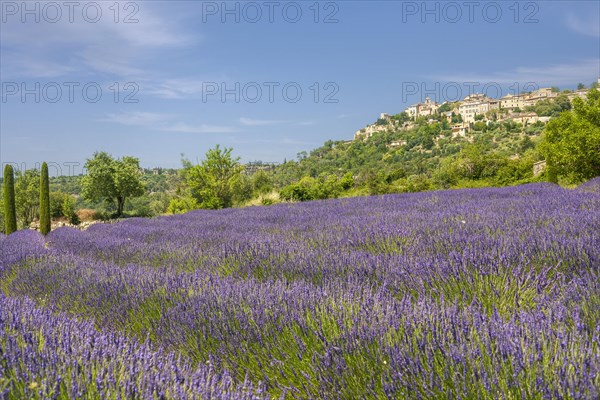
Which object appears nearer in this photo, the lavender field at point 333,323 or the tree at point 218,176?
the lavender field at point 333,323

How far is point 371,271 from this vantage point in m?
2.72

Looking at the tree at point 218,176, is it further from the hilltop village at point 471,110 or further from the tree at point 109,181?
the hilltop village at point 471,110

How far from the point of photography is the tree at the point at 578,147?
13578 mm

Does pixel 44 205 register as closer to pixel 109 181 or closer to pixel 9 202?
pixel 9 202

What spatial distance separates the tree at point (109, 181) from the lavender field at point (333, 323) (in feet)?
A: 96.6

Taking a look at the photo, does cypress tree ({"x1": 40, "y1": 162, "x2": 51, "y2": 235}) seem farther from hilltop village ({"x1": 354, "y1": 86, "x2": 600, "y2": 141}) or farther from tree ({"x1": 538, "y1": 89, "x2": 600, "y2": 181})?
hilltop village ({"x1": 354, "y1": 86, "x2": 600, "y2": 141})

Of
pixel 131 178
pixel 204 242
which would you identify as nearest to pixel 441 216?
pixel 204 242

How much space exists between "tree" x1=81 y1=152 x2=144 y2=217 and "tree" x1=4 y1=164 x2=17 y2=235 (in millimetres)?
13344

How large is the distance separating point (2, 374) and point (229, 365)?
34.7 inches

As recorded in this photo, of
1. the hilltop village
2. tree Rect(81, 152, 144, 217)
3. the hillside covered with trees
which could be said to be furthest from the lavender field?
the hilltop village

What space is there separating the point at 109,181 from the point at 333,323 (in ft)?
107

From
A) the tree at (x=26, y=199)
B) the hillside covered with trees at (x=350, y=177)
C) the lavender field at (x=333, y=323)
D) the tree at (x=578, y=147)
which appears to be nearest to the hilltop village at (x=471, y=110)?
the hillside covered with trees at (x=350, y=177)

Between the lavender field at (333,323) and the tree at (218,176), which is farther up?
the tree at (218,176)

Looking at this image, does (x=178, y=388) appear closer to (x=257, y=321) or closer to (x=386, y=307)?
(x=257, y=321)
